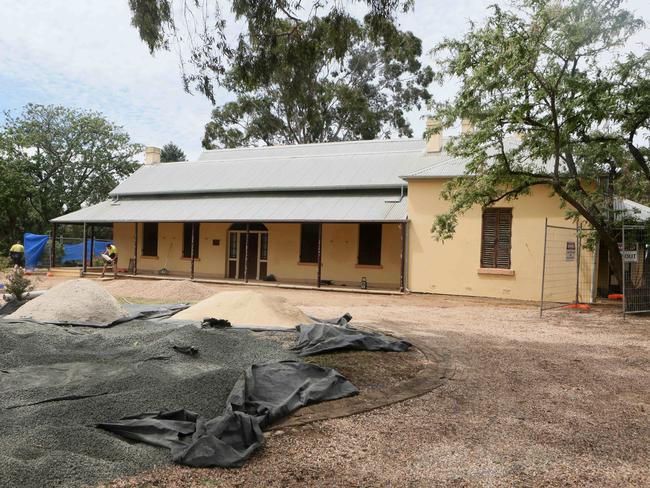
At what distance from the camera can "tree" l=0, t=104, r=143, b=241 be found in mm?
29578

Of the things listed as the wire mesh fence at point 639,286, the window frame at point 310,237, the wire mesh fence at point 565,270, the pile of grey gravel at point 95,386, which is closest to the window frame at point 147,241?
the window frame at point 310,237

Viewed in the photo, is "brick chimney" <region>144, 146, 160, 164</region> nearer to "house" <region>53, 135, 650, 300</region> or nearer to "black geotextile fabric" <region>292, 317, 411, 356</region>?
"house" <region>53, 135, 650, 300</region>

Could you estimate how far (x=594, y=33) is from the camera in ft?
33.9

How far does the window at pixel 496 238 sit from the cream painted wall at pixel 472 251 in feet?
0.53

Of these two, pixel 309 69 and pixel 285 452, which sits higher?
pixel 309 69

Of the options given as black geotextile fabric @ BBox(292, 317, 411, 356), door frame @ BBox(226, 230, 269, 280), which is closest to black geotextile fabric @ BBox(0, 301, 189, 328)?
black geotextile fabric @ BBox(292, 317, 411, 356)

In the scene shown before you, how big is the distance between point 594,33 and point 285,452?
34.3 feet

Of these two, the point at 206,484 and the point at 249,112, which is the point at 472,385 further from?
the point at 249,112

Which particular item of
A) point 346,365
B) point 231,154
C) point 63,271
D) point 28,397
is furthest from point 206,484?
point 231,154

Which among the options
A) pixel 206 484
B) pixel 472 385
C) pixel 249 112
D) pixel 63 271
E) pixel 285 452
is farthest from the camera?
pixel 249 112

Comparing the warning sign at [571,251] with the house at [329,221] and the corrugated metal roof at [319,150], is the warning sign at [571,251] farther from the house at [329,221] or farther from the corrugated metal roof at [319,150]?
the corrugated metal roof at [319,150]

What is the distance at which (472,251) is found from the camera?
1587 centimetres

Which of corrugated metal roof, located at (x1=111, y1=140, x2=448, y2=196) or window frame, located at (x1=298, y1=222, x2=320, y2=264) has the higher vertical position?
corrugated metal roof, located at (x1=111, y1=140, x2=448, y2=196)

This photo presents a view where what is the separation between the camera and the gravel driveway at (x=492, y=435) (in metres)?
3.20
